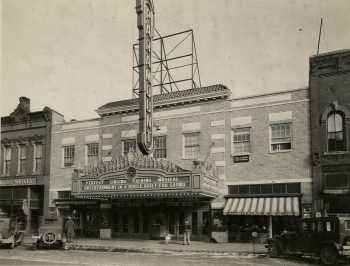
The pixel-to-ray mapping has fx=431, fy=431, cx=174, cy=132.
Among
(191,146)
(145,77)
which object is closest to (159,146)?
(191,146)

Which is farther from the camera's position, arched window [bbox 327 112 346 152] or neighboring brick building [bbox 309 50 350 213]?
arched window [bbox 327 112 346 152]

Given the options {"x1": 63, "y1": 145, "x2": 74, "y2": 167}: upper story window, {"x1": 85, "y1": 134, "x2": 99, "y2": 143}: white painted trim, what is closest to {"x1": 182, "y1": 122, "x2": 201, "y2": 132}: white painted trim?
{"x1": 85, "y1": 134, "x2": 99, "y2": 143}: white painted trim

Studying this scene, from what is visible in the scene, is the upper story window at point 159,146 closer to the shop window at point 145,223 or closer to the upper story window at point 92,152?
the shop window at point 145,223

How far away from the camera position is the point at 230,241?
24828mm

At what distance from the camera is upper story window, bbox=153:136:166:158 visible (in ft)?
91.7

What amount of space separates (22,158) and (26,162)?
26.5 inches

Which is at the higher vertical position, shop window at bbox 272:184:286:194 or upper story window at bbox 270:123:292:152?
upper story window at bbox 270:123:292:152

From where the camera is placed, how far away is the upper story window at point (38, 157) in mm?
32987

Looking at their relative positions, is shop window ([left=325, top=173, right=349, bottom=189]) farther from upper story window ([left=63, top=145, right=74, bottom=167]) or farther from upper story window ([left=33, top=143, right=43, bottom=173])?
upper story window ([left=33, top=143, right=43, bottom=173])

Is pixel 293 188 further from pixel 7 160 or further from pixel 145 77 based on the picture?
pixel 7 160

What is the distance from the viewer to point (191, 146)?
27.0 metres

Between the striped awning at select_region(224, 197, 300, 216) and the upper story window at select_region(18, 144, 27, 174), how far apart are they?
1741cm

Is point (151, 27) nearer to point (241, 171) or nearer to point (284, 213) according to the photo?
point (241, 171)

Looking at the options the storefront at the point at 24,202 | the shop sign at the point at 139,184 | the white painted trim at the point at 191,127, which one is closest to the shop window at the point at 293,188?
the shop sign at the point at 139,184
